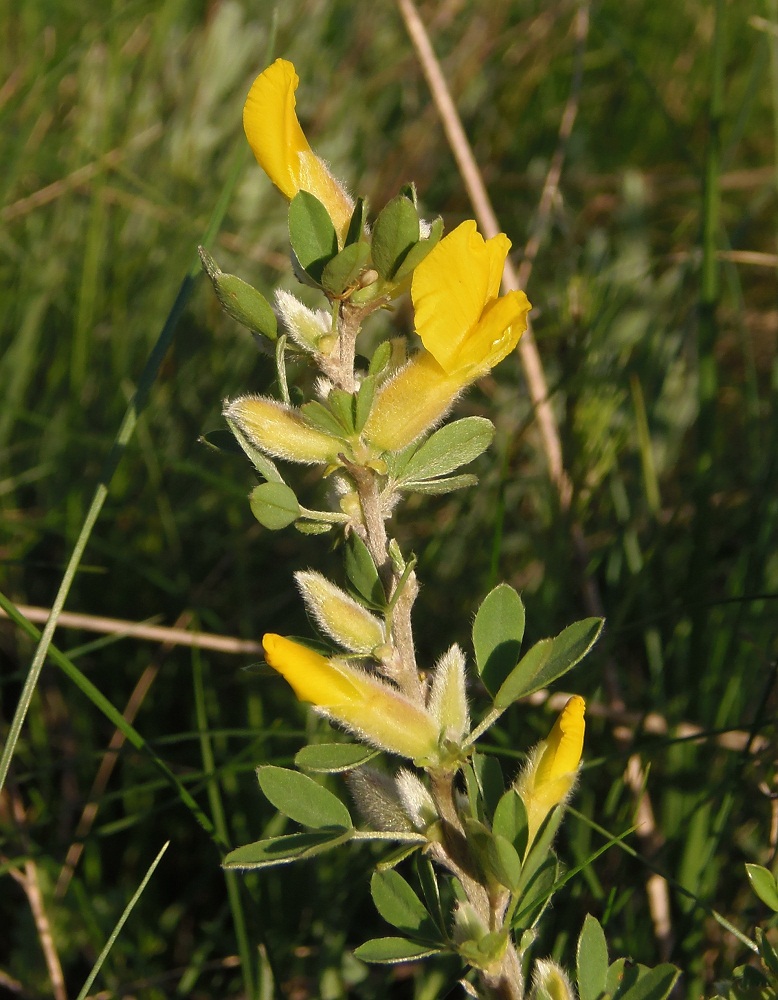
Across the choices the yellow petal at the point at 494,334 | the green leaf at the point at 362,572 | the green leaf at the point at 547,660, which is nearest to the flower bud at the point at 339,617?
the green leaf at the point at 362,572

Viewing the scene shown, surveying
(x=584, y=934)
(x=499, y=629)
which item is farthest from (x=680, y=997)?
(x=499, y=629)

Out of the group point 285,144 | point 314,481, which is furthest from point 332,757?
point 314,481

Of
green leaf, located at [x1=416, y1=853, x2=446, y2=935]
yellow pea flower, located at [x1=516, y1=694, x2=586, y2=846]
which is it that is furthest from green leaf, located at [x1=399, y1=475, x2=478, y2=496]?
green leaf, located at [x1=416, y1=853, x2=446, y2=935]

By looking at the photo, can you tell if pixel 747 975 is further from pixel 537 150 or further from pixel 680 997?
pixel 537 150

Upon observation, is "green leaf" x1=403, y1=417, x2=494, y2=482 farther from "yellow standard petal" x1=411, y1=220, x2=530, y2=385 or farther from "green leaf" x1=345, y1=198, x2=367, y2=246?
"green leaf" x1=345, y1=198, x2=367, y2=246

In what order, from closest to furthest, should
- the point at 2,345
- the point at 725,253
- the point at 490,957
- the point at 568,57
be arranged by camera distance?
1. the point at 490,957
2. the point at 725,253
3. the point at 2,345
4. the point at 568,57
